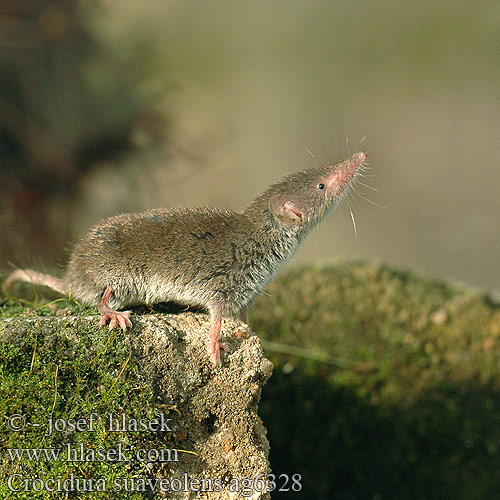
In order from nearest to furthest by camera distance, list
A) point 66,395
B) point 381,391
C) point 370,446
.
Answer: point 66,395 < point 370,446 < point 381,391

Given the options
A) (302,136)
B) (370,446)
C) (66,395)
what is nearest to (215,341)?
(66,395)

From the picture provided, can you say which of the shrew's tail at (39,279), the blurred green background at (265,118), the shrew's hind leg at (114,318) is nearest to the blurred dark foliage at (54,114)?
the blurred green background at (265,118)

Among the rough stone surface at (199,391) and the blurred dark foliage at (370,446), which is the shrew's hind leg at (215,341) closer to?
the rough stone surface at (199,391)

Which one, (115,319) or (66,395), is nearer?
(66,395)

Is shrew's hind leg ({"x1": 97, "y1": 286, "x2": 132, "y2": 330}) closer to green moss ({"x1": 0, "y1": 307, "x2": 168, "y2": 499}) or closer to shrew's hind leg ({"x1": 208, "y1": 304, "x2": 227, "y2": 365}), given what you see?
green moss ({"x1": 0, "y1": 307, "x2": 168, "y2": 499})

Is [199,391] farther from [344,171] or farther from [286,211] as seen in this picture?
[344,171]

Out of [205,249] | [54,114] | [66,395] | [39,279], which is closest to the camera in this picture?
[66,395]

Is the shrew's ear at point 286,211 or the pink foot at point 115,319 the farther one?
the shrew's ear at point 286,211

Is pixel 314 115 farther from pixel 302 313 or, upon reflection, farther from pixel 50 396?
pixel 50 396
